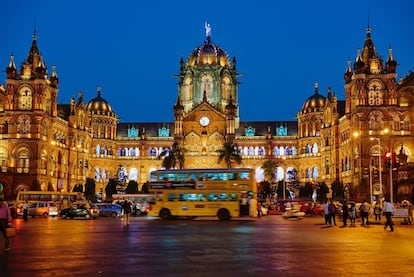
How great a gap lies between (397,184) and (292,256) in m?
64.0

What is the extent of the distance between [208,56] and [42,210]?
76.9m

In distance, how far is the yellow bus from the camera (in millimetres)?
50875

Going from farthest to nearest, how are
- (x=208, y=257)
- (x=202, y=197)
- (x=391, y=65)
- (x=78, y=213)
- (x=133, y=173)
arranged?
(x=133, y=173) → (x=391, y=65) → (x=78, y=213) → (x=202, y=197) → (x=208, y=257)

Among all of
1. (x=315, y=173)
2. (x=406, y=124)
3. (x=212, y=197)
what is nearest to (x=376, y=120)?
(x=406, y=124)

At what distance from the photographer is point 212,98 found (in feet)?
438

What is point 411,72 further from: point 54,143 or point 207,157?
point 54,143

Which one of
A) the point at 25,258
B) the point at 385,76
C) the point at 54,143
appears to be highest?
the point at 385,76

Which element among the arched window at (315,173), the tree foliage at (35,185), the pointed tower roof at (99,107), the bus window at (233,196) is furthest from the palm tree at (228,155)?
the bus window at (233,196)

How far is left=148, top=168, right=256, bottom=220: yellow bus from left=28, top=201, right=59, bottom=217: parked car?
18.4 m

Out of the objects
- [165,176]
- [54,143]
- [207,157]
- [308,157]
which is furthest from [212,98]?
[165,176]

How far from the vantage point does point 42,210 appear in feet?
216

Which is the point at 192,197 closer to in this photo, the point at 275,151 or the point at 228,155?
the point at 228,155

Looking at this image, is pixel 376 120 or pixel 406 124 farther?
pixel 406 124

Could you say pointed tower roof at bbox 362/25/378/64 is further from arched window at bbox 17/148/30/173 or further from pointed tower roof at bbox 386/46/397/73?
arched window at bbox 17/148/30/173
